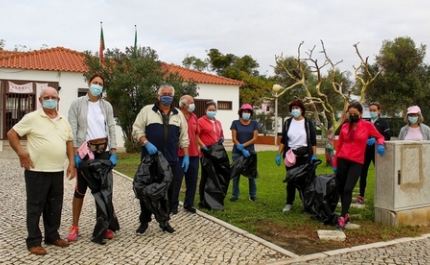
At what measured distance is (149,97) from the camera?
1563 centimetres

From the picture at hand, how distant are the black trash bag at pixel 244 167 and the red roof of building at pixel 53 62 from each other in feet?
34.0

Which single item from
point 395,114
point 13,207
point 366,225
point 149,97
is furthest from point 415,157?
point 395,114

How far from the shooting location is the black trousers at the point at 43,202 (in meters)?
4.49

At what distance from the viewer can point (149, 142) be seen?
539 centimetres

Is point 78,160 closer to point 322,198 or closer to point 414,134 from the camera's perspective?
point 322,198

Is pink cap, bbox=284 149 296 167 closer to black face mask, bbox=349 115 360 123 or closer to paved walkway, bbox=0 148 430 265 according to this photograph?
black face mask, bbox=349 115 360 123

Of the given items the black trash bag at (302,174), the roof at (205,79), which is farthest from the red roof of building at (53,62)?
the black trash bag at (302,174)

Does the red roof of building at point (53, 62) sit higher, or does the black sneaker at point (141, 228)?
the red roof of building at point (53, 62)

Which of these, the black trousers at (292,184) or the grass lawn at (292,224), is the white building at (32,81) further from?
the black trousers at (292,184)

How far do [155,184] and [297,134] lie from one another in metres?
2.48

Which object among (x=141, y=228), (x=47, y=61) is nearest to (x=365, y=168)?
(x=141, y=228)

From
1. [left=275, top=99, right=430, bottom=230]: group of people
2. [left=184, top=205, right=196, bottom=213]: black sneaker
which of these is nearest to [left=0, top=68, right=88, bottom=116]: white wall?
[left=184, top=205, right=196, bottom=213]: black sneaker

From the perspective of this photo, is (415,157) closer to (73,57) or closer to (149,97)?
(149,97)

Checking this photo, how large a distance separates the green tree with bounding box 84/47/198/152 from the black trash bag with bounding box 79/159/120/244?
A: 10.7 meters
